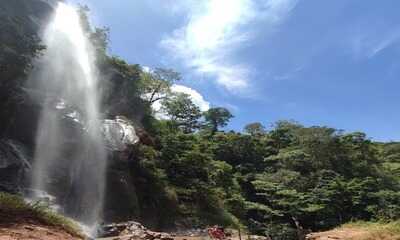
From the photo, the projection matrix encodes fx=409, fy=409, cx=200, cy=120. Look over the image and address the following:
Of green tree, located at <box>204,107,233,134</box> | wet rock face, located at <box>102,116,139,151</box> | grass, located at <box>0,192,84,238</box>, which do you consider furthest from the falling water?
green tree, located at <box>204,107,233,134</box>

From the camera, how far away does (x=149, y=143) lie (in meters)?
24.2

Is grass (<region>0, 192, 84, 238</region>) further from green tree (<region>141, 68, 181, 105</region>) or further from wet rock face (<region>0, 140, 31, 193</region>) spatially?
green tree (<region>141, 68, 181, 105</region>)

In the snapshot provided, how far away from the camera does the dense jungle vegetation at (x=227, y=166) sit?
70.9 ft

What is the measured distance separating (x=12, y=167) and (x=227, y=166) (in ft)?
67.5

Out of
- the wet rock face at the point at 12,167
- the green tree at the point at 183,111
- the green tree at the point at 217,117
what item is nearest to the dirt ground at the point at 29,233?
the wet rock face at the point at 12,167

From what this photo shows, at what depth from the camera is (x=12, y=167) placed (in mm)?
15164

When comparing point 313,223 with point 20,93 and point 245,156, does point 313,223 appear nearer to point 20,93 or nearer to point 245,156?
point 245,156

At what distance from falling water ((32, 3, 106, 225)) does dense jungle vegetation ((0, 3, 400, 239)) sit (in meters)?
1.53

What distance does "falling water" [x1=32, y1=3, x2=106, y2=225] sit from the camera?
1667 cm

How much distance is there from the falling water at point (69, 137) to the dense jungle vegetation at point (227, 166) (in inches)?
60.4

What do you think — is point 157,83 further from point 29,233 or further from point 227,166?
point 29,233

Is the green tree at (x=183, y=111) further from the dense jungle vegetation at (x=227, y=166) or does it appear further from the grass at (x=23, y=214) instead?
the grass at (x=23, y=214)

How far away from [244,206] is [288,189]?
3.66 meters

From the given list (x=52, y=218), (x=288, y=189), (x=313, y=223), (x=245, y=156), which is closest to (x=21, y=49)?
(x=52, y=218)
